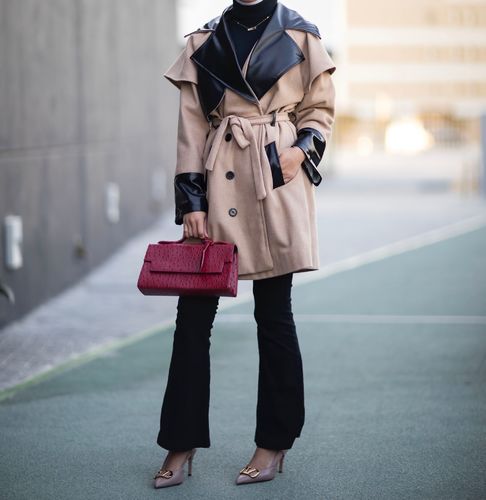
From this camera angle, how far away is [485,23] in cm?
11406

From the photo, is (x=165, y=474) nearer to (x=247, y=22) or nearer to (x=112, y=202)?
(x=247, y=22)

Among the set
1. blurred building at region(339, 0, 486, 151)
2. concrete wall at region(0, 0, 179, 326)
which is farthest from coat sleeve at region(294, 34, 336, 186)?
blurred building at region(339, 0, 486, 151)

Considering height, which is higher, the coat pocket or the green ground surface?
the coat pocket

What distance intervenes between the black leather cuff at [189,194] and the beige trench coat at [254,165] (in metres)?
0.02

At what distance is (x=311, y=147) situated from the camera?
4492 mm

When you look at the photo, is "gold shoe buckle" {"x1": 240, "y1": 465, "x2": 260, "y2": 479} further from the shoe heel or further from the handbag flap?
the handbag flap

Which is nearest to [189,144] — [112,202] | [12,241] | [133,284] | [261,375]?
[261,375]

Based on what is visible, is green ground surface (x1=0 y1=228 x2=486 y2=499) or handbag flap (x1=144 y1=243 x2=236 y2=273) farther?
green ground surface (x1=0 y1=228 x2=486 y2=499)

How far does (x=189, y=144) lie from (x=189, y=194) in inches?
7.6

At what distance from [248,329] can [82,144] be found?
11.4ft

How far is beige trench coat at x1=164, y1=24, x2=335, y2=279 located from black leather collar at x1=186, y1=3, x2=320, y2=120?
0.03 meters

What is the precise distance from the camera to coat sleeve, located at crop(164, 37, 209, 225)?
4484 millimetres

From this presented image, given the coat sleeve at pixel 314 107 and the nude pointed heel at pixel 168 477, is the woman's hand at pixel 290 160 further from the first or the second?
the nude pointed heel at pixel 168 477

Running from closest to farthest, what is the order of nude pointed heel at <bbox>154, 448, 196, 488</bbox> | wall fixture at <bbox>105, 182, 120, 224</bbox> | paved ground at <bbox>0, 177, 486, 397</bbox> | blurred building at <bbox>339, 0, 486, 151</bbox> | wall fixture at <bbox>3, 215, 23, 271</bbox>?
nude pointed heel at <bbox>154, 448, 196, 488</bbox>, paved ground at <bbox>0, 177, 486, 397</bbox>, wall fixture at <bbox>3, 215, 23, 271</bbox>, wall fixture at <bbox>105, 182, 120, 224</bbox>, blurred building at <bbox>339, 0, 486, 151</bbox>
